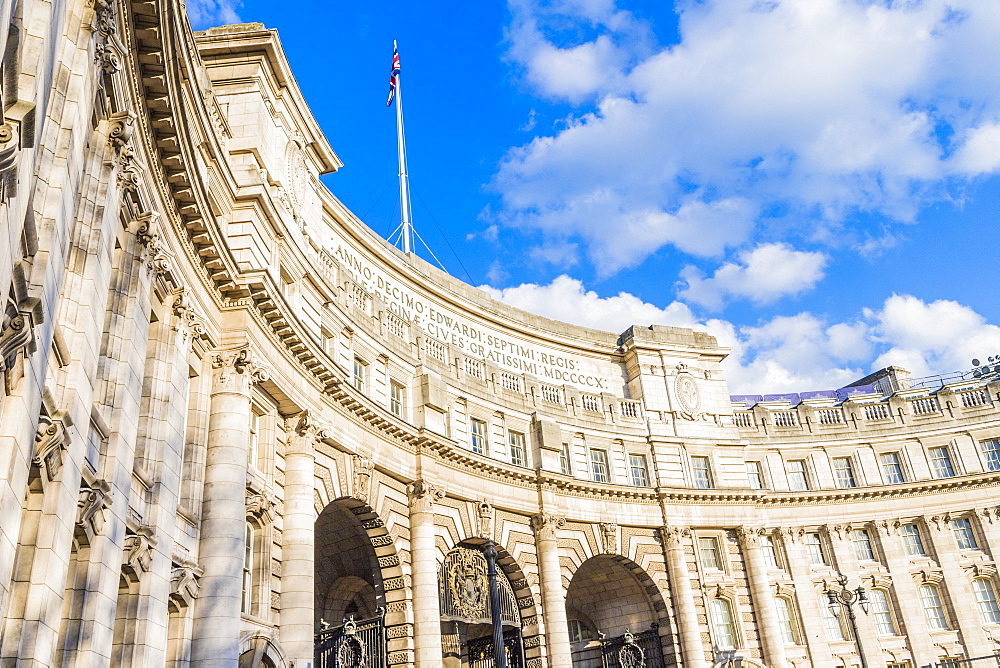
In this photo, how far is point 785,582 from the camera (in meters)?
42.7

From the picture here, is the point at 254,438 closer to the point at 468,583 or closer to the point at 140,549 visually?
the point at 140,549

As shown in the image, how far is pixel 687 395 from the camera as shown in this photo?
45469 millimetres

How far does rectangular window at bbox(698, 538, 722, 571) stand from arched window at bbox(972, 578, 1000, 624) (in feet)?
46.7

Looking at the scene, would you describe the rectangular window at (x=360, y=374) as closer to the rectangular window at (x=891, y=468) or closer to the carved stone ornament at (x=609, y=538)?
the carved stone ornament at (x=609, y=538)

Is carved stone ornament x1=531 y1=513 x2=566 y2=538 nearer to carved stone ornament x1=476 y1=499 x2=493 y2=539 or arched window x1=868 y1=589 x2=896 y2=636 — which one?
carved stone ornament x1=476 y1=499 x2=493 y2=539

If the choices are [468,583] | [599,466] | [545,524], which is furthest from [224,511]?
[599,466]

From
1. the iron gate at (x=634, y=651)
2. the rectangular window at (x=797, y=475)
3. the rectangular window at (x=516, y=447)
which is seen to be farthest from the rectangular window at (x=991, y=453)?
the rectangular window at (x=516, y=447)

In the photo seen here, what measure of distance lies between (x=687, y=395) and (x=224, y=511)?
30211mm

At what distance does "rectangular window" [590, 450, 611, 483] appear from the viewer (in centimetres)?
4062

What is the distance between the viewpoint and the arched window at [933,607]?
43.2m

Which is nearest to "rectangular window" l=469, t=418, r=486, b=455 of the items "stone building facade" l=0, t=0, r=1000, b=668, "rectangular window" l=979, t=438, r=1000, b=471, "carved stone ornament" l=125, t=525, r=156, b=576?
"stone building facade" l=0, t=0, r=1000, b=668

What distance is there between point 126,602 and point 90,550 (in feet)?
7.74

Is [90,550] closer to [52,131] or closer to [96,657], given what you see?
[96,657]

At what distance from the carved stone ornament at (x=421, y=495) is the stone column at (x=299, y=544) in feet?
19.2
